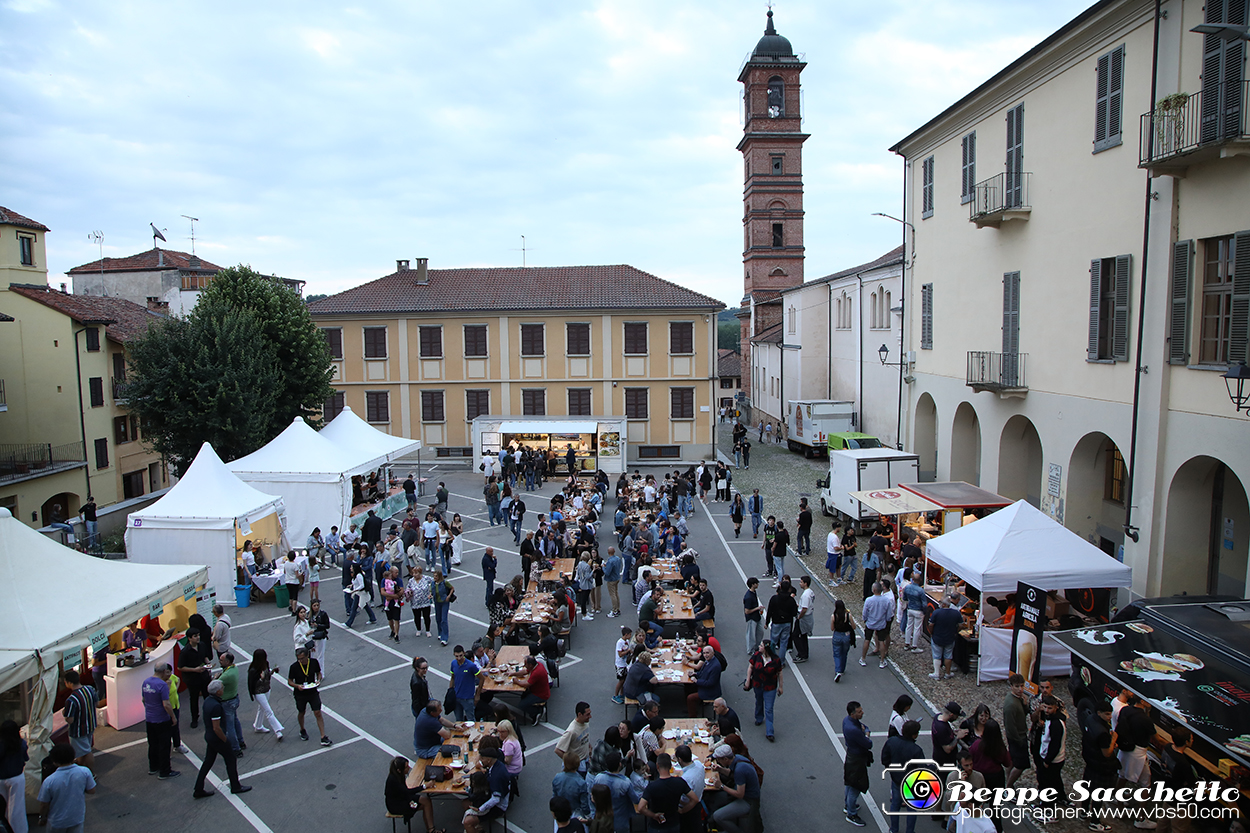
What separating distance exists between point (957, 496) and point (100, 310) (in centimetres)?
3278

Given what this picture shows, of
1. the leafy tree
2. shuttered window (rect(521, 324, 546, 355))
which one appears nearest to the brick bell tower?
shuttered window (rect(521, 324, 546, 355))

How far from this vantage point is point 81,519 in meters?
22.8

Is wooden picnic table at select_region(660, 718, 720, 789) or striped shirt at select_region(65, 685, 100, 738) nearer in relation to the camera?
wooden picnic table at select_region(660, 718, 720, 789)

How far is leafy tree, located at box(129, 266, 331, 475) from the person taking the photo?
21.8 metres

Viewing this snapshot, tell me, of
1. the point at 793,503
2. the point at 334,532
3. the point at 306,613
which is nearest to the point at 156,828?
the point at 306,613

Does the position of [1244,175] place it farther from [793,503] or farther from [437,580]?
[793,503]

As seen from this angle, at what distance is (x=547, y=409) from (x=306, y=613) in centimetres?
2365

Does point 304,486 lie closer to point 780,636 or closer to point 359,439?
point 359,439

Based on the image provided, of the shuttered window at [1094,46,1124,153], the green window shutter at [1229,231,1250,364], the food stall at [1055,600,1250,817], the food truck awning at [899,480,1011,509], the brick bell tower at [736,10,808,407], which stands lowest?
the food stall at [1055,600,1250,817]

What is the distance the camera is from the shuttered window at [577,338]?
34094 millimetres

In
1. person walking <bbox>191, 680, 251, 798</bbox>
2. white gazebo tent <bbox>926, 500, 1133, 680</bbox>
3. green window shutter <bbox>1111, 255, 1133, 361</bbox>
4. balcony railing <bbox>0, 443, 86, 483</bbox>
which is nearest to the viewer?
person walking <bbox>191, 680, 251, 798</bbox>

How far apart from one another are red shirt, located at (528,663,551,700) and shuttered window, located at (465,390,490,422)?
24803 millimetres

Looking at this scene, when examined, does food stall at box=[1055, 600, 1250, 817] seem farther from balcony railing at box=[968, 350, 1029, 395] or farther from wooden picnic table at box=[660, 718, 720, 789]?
balcony railing at box=[968, 350, 1029, 395]

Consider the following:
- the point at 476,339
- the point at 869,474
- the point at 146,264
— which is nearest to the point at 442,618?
the point at 869,474
